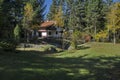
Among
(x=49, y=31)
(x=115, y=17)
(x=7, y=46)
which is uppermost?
(x=115, y=17)

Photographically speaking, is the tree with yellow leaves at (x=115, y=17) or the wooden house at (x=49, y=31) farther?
the wooden house at (x=49, y=31)

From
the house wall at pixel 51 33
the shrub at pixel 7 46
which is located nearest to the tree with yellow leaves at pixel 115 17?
the house wall at pixel 51 33

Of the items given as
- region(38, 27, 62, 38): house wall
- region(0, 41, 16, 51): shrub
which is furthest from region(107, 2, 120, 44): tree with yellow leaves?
region(0, 41, 16, 51): shrub

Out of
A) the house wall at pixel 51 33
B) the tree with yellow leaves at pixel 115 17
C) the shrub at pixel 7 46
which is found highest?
the tree with yellow leaves at pixel 115 17

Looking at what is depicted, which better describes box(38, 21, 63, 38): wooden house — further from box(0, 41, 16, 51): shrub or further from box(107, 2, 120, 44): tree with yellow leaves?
box(0, 41, 16, 51): shrub

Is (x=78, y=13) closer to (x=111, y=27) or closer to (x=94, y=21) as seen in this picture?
(x=94, y=21)

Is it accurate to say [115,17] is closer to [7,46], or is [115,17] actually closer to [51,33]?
[51,33]

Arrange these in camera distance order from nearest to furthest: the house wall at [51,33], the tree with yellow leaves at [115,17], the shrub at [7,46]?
the shrub at [7,46], the tree with yellow leaves at [115,17], the house wall at [51,33]

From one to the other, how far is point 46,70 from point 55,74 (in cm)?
127

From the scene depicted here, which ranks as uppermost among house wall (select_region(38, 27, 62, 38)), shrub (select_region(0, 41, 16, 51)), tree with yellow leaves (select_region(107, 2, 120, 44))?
tree with yellow leaves (select_region(107, 2, 120, 44))

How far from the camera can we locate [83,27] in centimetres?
8962

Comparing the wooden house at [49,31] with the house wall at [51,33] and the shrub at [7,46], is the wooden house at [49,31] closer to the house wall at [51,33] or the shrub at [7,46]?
the house wall at [51,33]

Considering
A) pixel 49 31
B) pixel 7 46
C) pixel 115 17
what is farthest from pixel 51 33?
pixel 7 46

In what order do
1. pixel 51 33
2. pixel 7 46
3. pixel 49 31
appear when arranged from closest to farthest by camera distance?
pixel 7 46, pixel 49 31, pixel 51 33
